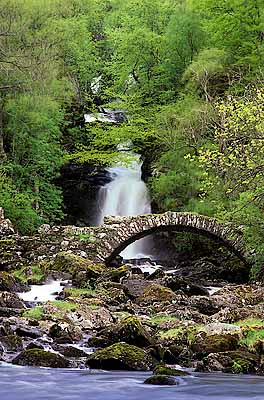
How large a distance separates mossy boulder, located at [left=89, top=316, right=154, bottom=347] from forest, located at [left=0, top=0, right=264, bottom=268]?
12.9m

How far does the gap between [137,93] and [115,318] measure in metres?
25.1

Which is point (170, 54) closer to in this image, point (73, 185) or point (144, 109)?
point (144, 109)

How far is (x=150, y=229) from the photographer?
82.9 ft

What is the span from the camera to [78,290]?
19.6 metres

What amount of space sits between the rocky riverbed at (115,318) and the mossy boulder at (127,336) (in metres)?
0.02

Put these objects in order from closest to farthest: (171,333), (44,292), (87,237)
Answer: (171,333) < (44,292) < (87,237)

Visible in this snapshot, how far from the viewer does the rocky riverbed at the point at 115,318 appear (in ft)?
37.9

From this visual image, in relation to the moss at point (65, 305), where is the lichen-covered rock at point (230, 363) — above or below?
below

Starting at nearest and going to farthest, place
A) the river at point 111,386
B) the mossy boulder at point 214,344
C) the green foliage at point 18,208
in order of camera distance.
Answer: the river at point 111,386, the mossy boulder at point 214,344, the green foliage at point 18,208

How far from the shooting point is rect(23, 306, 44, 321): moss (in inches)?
607

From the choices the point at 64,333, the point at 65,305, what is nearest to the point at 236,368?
the point at 64,333

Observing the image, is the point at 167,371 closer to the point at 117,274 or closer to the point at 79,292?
the point at 79,292

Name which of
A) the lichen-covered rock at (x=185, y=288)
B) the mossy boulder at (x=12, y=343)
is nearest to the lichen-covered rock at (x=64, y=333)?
the mossy boulder at (x=12, y=343)

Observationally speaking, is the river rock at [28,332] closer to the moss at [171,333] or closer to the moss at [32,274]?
the moss at [171,333]
